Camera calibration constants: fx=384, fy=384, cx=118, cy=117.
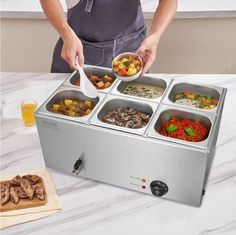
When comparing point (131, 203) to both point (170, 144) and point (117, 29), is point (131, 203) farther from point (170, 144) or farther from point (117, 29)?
point (117, 29)

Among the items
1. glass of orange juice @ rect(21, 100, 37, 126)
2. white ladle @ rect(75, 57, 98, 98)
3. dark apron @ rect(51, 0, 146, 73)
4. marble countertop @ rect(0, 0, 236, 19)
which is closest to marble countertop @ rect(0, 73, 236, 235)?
glass of orange juice @ rect(21, 100, 37, 126)

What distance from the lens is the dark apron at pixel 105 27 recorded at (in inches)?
70.3

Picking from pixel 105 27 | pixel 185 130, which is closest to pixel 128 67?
pixel 185 130

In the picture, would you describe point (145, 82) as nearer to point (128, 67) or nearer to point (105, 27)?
point (128, 67)

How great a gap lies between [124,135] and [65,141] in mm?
228

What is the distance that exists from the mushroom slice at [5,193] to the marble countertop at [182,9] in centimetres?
147

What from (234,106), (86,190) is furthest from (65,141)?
(234,106)

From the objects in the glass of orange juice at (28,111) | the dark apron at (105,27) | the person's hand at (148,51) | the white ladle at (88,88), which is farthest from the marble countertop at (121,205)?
the dark apron at (105,27)

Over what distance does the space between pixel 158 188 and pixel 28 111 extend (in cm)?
63

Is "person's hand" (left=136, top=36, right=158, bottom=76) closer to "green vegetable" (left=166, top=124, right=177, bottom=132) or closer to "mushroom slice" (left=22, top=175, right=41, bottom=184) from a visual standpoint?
"green vegetable" (left=166, top=124, right=177, bottom=132)

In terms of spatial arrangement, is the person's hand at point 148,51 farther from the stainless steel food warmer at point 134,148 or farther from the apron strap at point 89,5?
the apron strap at point 89,5

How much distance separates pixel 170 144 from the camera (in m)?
1.12

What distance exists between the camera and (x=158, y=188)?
1231 mm

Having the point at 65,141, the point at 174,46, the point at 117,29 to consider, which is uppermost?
the point at 117,29
